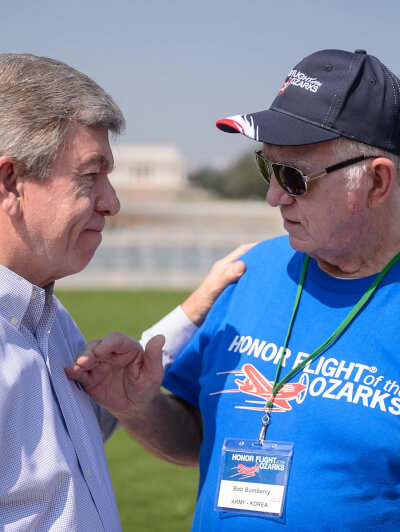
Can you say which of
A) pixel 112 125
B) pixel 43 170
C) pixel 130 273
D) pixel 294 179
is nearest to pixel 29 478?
pixel 43 170

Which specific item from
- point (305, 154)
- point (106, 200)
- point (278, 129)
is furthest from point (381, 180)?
point (106, 200)

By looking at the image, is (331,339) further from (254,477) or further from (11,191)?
(11,191)

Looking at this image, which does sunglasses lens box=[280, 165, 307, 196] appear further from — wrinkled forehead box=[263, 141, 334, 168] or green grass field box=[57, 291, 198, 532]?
green grass field box=[57, 291, 198, 532]

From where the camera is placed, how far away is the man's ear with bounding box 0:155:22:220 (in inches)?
85.5

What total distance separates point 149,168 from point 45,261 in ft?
187

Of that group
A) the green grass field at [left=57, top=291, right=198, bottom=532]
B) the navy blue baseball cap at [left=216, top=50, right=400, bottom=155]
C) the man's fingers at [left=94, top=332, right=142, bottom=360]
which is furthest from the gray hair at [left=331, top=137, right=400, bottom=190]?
the green grass field at [left=57, top=291, right=198, bottom=532]

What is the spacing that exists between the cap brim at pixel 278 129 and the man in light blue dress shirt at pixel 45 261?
0.47 meters

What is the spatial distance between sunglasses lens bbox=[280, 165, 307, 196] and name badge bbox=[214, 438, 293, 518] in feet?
2.74

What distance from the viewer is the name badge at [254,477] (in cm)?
241

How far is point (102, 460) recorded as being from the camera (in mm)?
2475

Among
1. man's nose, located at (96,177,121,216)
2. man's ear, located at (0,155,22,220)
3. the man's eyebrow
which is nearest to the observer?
man's ear, located at (0,155,22,220)

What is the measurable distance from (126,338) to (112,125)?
2.45ft

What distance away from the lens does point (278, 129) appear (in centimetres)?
249

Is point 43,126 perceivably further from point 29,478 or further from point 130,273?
point 130,273
